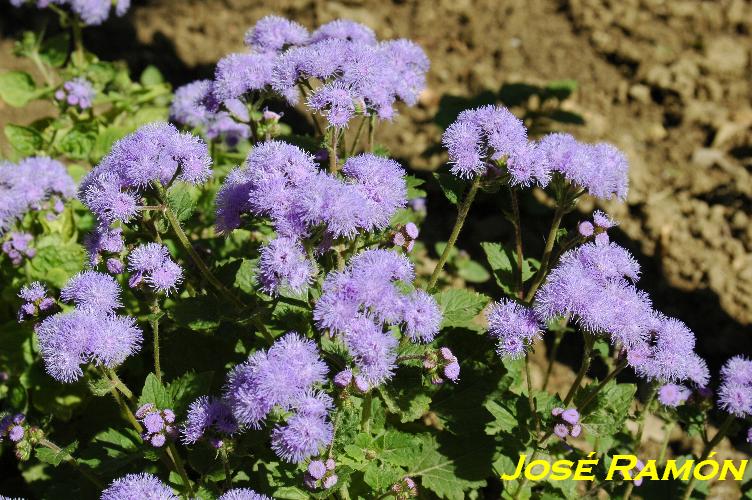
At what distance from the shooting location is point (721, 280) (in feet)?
17.3

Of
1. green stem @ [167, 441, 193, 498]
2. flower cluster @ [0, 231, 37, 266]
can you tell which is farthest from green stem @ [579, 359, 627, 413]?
flower cluster @ [0, 231, 37, 266]

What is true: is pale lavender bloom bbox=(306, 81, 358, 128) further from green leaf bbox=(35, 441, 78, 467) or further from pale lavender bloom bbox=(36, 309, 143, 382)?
green leaf bbox=(35, 441, 78, 467)

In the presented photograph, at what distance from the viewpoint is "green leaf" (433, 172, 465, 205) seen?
3.17m

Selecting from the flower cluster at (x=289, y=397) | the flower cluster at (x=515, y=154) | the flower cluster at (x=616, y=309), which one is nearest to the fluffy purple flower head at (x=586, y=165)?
the flower cluster at (x=515, y=154)

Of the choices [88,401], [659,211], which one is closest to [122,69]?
[88,401]

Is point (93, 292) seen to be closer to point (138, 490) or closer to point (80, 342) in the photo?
point (80, 342)

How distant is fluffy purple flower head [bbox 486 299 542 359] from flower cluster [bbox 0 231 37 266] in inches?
104

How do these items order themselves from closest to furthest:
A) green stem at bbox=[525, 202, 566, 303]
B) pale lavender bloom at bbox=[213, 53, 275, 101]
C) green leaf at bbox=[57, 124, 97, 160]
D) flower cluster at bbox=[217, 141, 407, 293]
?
flower cluster at bbox=[217, 141, 407, 293], green stem at bbox=[525, 202, 566, 303], pale lavender bloom at bbox=[213, 53, 275, 101], green leaf at bbox=[57, 124, 97, 160]

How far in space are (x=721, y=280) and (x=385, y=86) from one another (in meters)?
3.37

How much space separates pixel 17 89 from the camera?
18.1 feet

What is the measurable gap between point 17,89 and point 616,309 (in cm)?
490

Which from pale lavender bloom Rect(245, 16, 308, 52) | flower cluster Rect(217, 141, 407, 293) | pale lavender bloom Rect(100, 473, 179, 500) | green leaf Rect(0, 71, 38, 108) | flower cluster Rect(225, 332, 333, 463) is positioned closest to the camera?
flower cluster Rect(225, 332, 333, 463)

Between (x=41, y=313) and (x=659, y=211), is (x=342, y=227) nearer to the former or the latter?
(x=41, y=313)

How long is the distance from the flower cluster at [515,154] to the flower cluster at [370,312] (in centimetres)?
66
